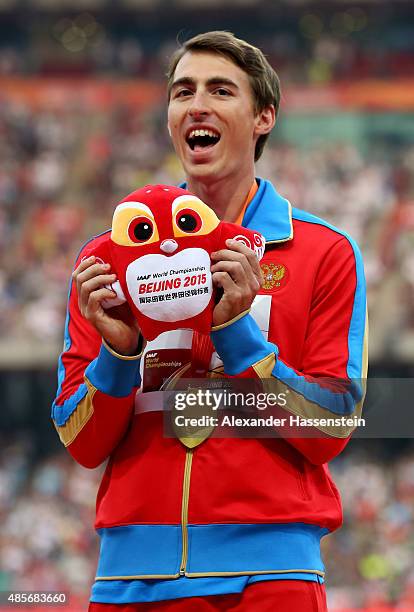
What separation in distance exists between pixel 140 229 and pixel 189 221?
9 centimetres

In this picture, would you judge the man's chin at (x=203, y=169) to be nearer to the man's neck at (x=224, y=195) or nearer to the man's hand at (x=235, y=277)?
the man's neck at (x=224, y=195)

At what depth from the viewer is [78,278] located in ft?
6.66

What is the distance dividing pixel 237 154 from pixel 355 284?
37cm

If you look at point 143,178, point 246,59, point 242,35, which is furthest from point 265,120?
point 242,35

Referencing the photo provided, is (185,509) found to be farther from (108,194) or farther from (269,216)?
(108,194)

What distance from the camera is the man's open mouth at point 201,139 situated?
2297 millimetres

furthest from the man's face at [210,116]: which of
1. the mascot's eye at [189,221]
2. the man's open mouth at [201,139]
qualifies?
the mascot's eye at [189,221]

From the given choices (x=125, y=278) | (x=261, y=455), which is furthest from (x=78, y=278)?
(x=261, y=455)

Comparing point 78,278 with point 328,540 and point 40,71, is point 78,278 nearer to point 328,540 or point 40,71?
point 328,540

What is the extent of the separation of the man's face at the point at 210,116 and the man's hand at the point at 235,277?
38 centimetres

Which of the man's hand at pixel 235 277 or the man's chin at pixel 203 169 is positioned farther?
the man's chin at pixel 203 169

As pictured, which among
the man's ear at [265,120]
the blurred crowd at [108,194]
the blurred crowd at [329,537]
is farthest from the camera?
the blurred crowd at [108,194]

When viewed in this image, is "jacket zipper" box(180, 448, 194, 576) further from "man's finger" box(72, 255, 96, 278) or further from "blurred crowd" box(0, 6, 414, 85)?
"blurred crowd" box(0, 6, 414, 85)

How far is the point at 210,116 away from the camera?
229 cm
